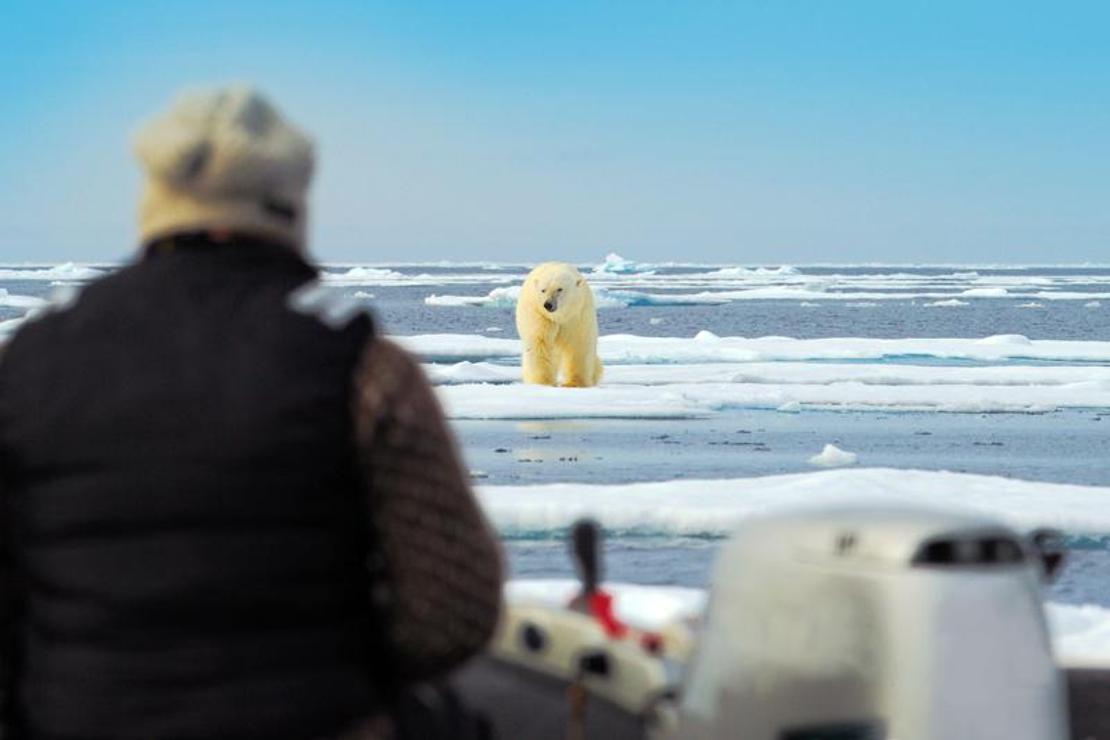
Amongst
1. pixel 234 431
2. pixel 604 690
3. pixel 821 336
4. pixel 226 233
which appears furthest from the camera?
pixel 821 336

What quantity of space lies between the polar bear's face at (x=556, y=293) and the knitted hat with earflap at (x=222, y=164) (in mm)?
11305

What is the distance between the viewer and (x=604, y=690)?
2.26 meters

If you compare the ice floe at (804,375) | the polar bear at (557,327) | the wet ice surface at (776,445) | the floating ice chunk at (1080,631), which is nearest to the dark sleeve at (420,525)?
the floating ice chunk at (1080,631)

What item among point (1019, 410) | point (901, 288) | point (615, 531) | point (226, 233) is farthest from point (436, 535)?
point (901, 288)

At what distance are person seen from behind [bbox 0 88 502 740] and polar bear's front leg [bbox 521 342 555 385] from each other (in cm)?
1165

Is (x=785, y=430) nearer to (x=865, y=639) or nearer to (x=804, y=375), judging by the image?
(x=804, y=375)

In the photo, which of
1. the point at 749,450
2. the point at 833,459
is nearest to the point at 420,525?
the point at 833,459

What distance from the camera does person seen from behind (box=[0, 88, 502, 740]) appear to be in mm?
1466

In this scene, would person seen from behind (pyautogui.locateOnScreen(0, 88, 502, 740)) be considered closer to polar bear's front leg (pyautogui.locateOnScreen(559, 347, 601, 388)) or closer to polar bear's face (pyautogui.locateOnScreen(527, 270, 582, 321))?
polar bear's face (pyautogui.locateOnScreen(527, 270, 582, 321))

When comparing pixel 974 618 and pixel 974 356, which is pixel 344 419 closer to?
pixel 974 618

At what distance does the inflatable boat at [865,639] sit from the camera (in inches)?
73.7

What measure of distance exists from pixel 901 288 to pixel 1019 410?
49.2 m

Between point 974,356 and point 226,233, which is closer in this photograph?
point 226,233

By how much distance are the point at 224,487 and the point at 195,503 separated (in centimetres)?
3
